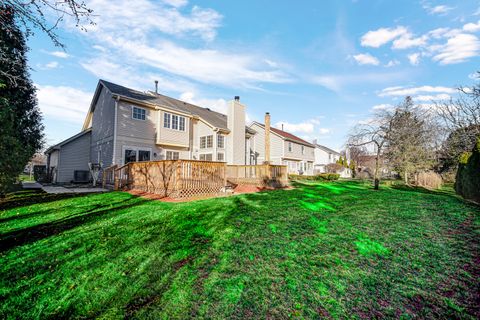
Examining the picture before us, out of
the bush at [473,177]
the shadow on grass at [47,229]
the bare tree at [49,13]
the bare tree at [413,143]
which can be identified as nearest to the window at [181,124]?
the shadow on grass at [47,229]

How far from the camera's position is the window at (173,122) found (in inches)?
636

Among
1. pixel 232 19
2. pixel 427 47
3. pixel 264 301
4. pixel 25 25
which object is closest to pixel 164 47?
pixel 232 19

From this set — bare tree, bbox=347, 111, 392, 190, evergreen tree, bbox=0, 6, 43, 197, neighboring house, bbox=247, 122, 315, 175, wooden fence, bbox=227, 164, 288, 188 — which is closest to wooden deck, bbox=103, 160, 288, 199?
wooden fence, bbox=227, 164, 288, 188

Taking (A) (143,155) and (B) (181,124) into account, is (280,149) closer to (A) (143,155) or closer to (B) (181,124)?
(B) (181,124)

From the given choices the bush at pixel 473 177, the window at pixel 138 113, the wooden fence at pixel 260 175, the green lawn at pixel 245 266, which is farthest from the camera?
the window at pixel 138 113

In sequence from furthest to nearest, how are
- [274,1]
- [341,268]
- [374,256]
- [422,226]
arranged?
1. [274,1]
2. [422,226]
3. [374,256]
4. [341,268]

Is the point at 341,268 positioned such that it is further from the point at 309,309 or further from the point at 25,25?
the point at 25,25

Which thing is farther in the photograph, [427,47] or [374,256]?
[427,47]

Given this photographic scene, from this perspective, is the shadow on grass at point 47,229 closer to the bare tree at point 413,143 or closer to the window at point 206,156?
the window at point 206,156

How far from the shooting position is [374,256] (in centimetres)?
337

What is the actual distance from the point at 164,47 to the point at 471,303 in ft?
48.4

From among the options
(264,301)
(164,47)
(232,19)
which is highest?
(232,19)

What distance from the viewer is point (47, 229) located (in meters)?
5.08

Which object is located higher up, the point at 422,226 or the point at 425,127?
the point at 425,127
